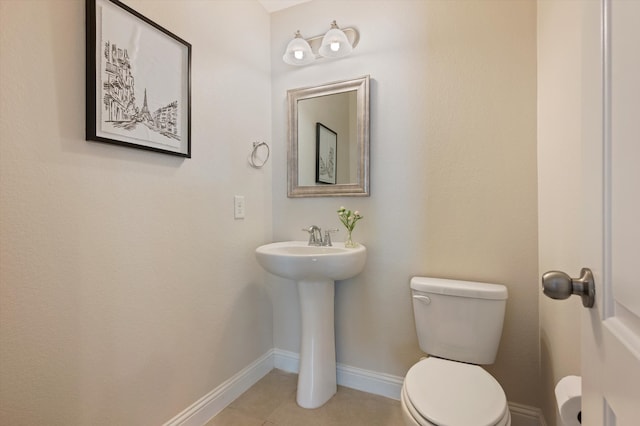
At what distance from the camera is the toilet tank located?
4.32 feet

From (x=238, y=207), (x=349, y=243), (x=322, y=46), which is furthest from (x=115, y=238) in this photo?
(x=322, y=46)

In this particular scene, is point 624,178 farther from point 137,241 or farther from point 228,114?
point 228,114

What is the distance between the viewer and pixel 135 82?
117 cm

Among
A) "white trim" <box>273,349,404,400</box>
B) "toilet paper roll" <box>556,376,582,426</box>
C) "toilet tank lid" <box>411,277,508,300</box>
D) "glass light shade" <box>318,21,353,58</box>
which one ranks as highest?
"glass light shade" <box>318,21,353,58</box>

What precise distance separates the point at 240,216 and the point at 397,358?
3.93 ft

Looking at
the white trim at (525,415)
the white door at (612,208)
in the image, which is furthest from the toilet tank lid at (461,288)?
the white door at (612,208)

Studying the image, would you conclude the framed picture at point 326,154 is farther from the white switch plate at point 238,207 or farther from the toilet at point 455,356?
the toilet at point 455,356

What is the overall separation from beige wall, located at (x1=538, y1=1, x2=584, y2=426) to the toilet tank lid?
189mm

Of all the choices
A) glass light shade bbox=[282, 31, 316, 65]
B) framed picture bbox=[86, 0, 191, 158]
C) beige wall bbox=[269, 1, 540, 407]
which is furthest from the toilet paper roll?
glass light shade bbox=[282, 31, 316, 65]

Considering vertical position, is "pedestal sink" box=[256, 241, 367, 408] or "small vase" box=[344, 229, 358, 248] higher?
"small vase" box=[344, 229, 358, 248]

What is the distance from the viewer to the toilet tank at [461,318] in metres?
1.32

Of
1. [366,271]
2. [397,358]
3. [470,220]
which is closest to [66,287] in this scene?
[366,271]

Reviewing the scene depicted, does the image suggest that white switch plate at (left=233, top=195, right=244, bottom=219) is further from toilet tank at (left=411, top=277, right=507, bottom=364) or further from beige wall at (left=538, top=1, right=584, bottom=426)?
beige wall at (left=538, top=1, right=584, bottom=426)

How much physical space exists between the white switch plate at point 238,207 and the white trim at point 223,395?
90 centimetres
